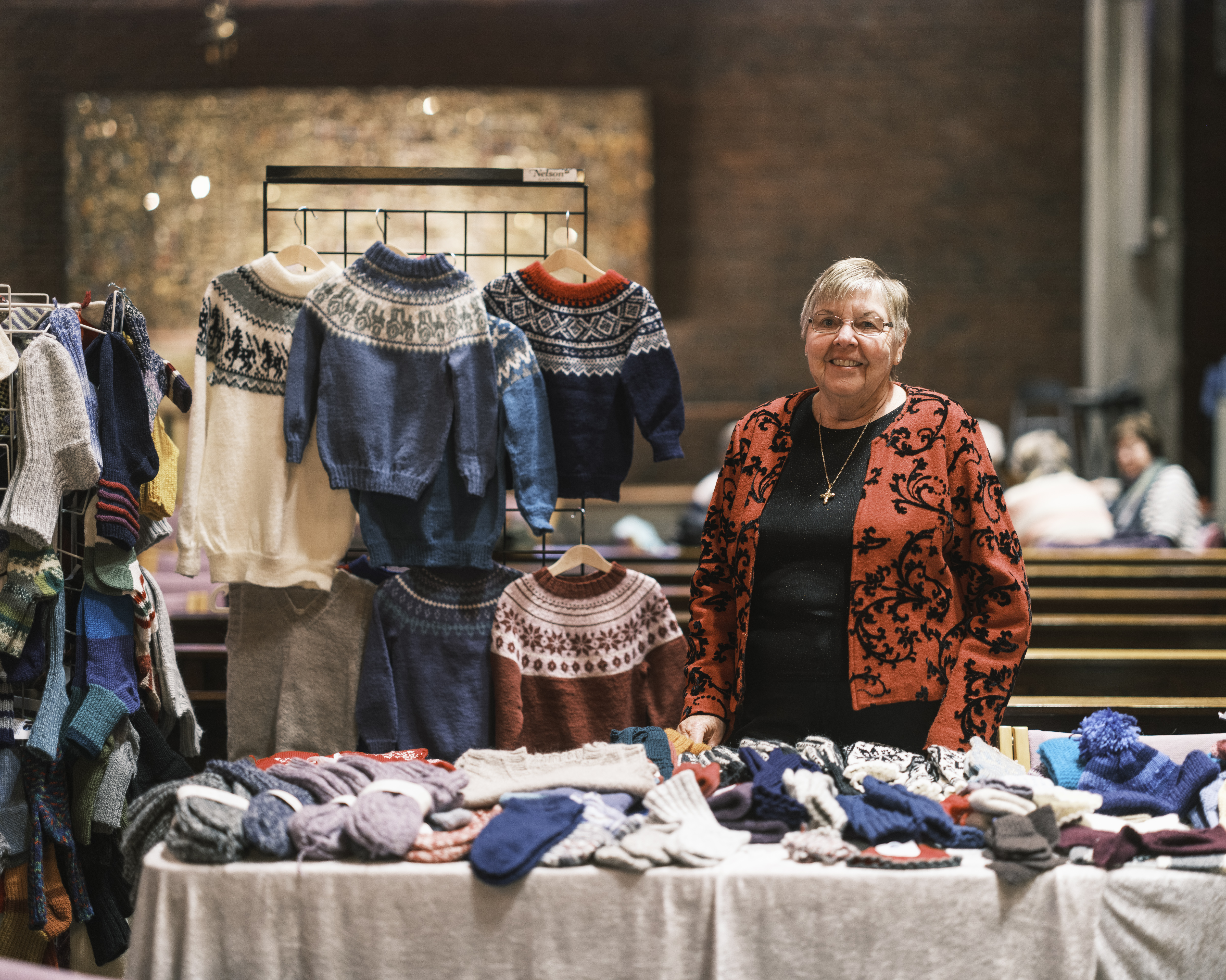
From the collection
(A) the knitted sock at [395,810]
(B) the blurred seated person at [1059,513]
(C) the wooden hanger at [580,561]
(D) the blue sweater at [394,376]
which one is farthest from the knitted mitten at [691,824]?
(B) the blurred seated person at [1059,513]

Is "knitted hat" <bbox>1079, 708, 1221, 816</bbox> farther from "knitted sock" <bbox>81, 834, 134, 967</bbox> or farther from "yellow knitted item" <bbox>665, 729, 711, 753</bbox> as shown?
"knitted sock" <bbox>81, 834, 134, 967</bbox>

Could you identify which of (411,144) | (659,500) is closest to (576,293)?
(659,500)

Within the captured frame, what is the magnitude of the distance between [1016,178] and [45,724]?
9053 millimetres

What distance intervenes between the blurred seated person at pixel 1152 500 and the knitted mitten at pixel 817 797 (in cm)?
370

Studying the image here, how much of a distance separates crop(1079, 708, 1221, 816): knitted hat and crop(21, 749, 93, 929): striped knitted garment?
78.5 inches

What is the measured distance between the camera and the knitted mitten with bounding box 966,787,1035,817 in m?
1.79

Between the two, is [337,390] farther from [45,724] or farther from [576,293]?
[45,724]

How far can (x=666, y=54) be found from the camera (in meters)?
9.39

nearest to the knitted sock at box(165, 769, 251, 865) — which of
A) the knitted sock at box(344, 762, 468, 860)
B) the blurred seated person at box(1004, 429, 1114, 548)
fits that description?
the knitted sock at box(344, 762, 468, 860)

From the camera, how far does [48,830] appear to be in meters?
2.36

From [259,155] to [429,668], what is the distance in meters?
7.66

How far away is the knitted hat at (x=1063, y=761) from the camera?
6.63ft

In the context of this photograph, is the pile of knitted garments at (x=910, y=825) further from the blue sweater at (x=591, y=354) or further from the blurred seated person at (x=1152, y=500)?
the blurred seated person at (x=1152, y=500)

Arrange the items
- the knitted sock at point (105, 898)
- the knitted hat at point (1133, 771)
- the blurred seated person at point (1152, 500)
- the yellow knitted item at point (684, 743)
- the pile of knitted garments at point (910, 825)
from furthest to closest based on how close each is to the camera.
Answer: the blurred seated person at point (1152, 500) → the knitted sock at point (105, 898) → the yellow knitted item at point (684, 743) → the knitted hat at point (1133, 771) → the pile of knitted garments at point (910, 825)
